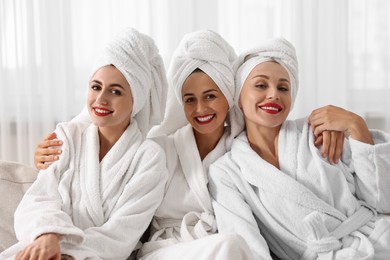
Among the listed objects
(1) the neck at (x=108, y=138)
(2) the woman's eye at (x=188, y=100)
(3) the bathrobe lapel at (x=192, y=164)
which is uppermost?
(2) the woman's eye at (x=188, y=100)

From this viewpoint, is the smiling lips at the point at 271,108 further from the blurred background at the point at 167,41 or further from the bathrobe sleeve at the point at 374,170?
the blurred background at the point at 167,41

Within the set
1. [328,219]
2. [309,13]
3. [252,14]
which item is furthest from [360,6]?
[328,219]

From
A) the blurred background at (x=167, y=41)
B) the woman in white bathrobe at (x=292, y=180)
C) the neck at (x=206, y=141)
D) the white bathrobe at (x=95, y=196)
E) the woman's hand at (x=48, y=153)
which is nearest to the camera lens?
the white bathrobe at (x=95, y=196)

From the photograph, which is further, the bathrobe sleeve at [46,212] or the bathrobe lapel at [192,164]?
the bathrobe lapel at [192,164]

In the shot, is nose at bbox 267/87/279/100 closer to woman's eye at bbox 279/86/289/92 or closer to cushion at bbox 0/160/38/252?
woman's eye at bbox 279/86/289/92

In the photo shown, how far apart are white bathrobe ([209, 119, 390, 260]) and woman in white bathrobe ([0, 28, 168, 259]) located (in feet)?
0.76

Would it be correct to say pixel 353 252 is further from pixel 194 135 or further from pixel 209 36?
pixel 209 36

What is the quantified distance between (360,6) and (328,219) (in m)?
1.46

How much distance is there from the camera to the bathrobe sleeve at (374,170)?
5.75 feet

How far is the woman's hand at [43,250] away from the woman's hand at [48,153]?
0.35m

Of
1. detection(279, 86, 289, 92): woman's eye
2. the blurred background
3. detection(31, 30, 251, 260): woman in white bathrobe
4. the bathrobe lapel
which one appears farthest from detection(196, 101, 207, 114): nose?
the blurred background

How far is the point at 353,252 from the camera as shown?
1639mm

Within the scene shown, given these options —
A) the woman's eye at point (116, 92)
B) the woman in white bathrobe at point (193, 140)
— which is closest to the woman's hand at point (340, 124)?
the woman in white bathrobe at point (193, 140)

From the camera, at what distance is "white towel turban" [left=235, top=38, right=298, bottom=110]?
6.04ft
